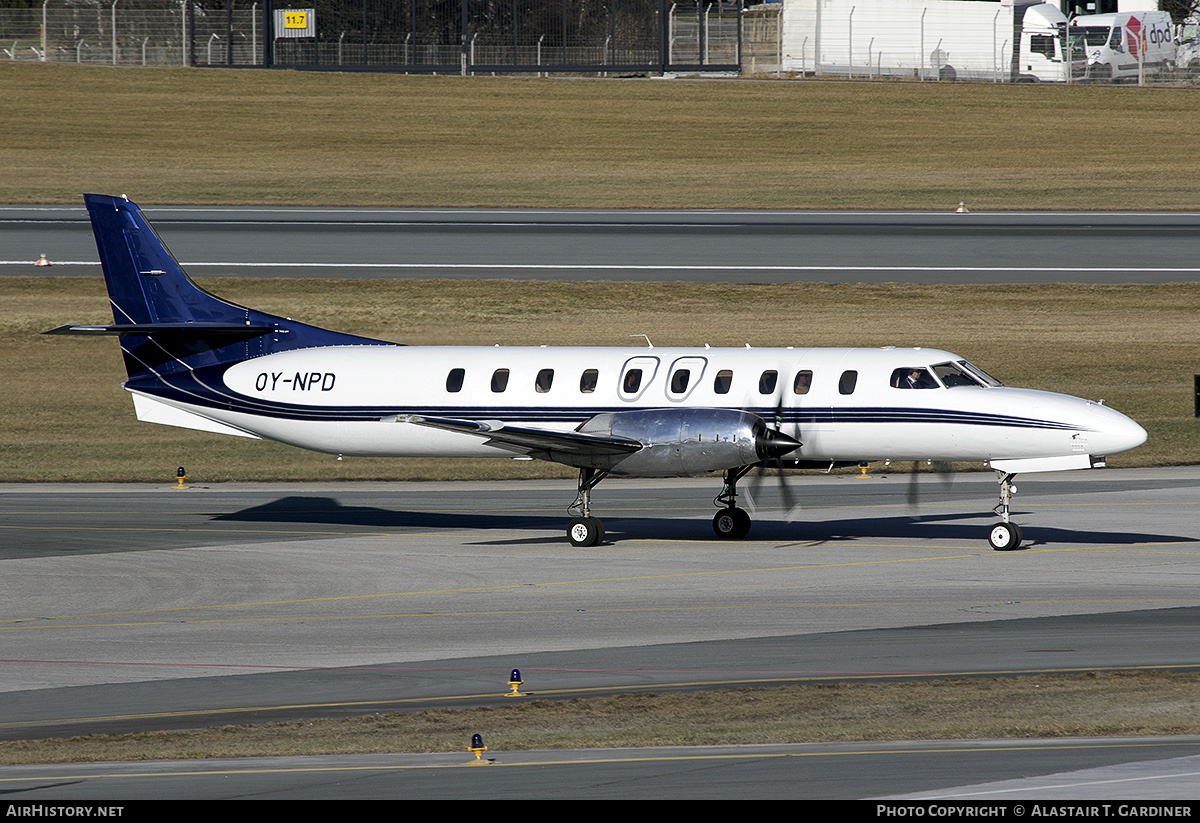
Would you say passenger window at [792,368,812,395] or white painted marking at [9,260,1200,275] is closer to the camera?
passenger window at [792,368,812,395]

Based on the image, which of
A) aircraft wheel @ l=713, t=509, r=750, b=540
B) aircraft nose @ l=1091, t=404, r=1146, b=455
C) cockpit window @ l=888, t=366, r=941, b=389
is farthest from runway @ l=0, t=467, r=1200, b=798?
cockpit window @ l=888, t=366, r=941, b=389

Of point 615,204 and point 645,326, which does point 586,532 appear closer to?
point 645,326

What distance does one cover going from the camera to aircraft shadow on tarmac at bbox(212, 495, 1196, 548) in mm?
24078

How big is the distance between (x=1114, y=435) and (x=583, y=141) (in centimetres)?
5037

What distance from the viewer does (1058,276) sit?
153ft

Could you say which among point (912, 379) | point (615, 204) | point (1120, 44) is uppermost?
point (1120, 44)

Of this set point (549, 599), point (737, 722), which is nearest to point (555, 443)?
point (549, 599)

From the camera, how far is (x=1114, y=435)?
2191cm

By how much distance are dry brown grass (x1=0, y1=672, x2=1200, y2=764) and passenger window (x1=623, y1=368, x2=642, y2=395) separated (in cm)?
1020

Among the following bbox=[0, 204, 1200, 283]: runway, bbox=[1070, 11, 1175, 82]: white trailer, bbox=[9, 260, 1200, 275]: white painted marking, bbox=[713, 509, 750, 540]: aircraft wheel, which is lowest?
bbox=[713, 509, 750, 540]: aircraft wheel

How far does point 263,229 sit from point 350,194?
826 cm

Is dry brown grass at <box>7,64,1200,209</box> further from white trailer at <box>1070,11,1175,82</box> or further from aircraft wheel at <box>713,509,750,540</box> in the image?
aircraft wheel at <box>713,509,750,540</box>

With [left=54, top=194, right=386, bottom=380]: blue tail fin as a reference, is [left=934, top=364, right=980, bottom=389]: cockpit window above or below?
below

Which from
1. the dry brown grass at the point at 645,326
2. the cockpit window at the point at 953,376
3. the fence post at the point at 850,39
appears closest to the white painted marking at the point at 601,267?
the dry brown grass at the point at 645,326
